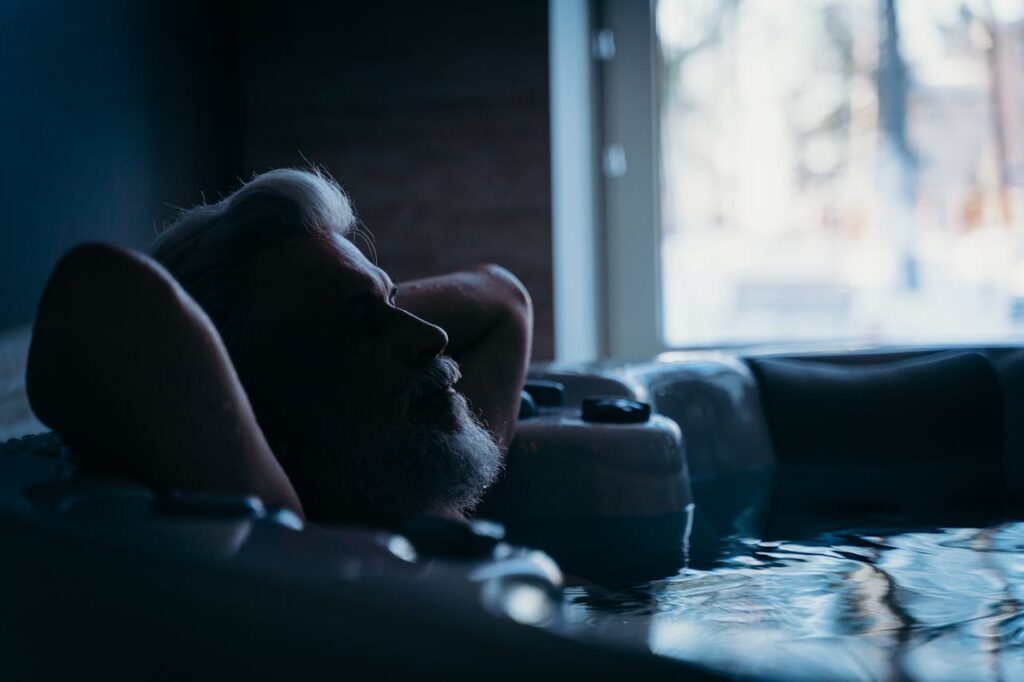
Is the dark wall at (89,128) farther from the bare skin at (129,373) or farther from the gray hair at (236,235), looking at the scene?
the bare skin at (129,373)

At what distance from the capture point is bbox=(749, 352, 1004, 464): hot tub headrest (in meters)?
2.22

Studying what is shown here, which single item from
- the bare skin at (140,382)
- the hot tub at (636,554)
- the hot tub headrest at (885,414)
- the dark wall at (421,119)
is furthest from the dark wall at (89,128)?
the hot tub headrest at (885,414)

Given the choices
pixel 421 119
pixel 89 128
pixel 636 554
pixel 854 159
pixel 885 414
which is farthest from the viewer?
pixel 854 159

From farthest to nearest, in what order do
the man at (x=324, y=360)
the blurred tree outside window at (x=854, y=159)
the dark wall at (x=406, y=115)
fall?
1. the blurred tree outside window at (x=854, y=159)
2. the dark wall at (x=406, y=115)
3. the man at (x=324, y=360)

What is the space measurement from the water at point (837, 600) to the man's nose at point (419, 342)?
31 centimetres

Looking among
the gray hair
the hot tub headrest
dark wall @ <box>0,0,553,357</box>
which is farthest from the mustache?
dark wall @ <box>0,0,553,357</box>

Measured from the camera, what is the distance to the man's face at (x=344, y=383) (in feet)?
4.05

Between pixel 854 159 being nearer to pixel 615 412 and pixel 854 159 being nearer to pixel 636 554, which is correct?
pixel 615 412

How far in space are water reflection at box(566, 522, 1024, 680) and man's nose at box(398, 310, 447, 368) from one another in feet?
1.01

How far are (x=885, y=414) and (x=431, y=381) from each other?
1.24 m

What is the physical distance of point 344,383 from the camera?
1.26 metres

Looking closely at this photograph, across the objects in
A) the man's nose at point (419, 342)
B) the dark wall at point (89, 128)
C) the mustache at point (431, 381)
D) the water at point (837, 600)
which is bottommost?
the water at point (837, 600)

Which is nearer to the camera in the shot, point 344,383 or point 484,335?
point 344,383

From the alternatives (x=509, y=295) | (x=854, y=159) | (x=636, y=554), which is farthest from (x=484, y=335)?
(x=854, y=159)
